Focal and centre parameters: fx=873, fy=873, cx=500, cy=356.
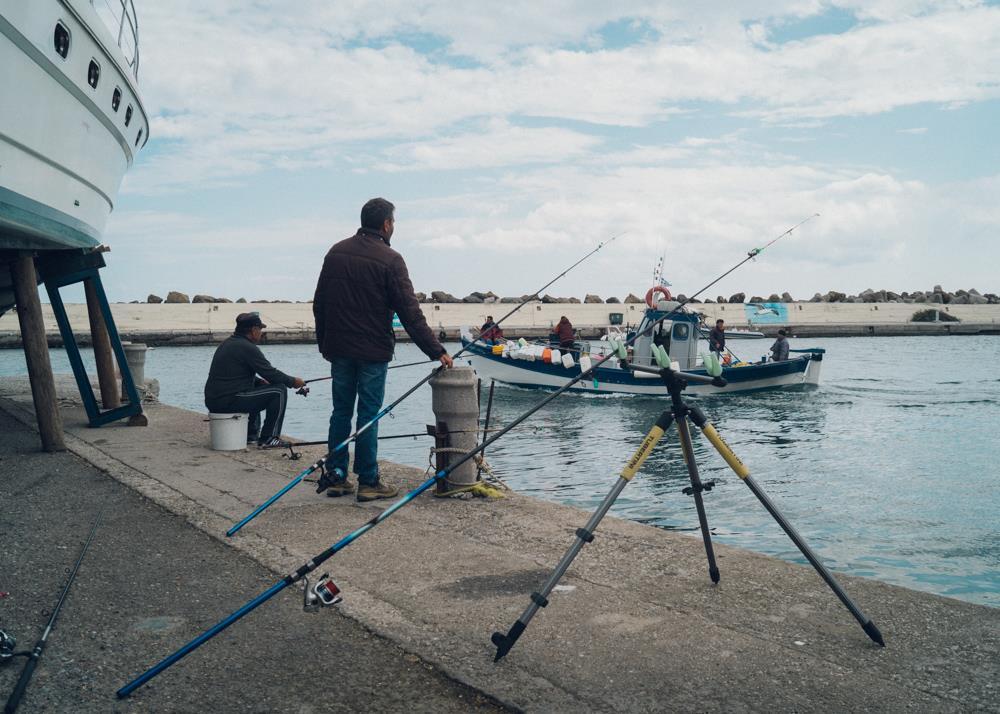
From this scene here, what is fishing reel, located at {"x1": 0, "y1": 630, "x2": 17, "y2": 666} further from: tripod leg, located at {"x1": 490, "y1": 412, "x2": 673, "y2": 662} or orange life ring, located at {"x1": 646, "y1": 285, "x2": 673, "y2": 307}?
orange life ring, located at {"x1": 646, "y1": 285, "x2": 673, "y2": 307}

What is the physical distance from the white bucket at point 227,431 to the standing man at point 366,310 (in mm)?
3222

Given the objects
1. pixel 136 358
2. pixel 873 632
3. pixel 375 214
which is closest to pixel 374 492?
pixel 375 214

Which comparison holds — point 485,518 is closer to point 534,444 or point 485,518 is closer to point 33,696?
point 33,696

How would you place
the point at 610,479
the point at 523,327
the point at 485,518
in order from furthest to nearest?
the point at 523,327, the point at 610,479, the point at 485,518

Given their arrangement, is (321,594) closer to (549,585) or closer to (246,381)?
(549,585)

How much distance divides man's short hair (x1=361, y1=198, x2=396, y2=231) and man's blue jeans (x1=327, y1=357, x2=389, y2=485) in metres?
1.05

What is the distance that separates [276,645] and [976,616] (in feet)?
10.7

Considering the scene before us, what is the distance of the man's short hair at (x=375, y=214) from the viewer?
21.9 feet

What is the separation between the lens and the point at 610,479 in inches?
618

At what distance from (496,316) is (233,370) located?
2659 inches

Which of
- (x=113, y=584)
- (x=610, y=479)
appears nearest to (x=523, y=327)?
(x=610, y=479)

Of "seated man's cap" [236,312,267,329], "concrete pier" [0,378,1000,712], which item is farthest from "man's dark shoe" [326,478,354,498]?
"seated man's cap" [236,312,267,329]

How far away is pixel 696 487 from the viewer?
446 cm

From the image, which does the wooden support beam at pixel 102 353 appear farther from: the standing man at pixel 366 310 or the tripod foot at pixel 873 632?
the tripod foot at pixel 873 632
